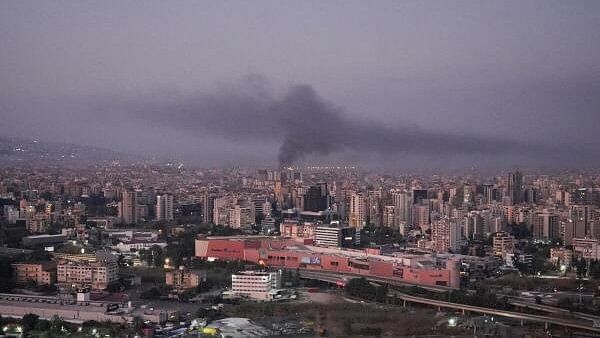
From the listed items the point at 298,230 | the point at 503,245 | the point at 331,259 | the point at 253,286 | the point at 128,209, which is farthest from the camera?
→ the point at 128,209

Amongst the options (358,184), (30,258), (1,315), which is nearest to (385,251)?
(30,258)

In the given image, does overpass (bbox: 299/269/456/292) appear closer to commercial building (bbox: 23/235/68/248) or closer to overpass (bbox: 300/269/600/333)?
overpass (bbox: 300/269/600/333)

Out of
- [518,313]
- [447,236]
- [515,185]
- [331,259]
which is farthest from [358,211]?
[518,313]

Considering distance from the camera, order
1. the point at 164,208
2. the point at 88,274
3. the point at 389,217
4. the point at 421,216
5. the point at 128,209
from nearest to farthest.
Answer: the point at 88,274 < the point at 421,216 < the point at 389,217 < the point at 128,209 < the point at 164,208

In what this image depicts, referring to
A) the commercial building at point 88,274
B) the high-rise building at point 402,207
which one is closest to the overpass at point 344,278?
the commercial building at point 88,274

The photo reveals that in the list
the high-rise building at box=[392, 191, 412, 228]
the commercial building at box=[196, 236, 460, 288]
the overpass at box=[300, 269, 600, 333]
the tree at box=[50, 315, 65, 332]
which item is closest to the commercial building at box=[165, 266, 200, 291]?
the overpass at box=[300, 269, 600, 333]

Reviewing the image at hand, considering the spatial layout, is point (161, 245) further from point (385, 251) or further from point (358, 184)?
point (358, 184)

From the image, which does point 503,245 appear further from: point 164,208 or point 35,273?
point 164,208

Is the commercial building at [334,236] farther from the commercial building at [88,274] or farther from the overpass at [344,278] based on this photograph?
the commercial building at [88,274]
